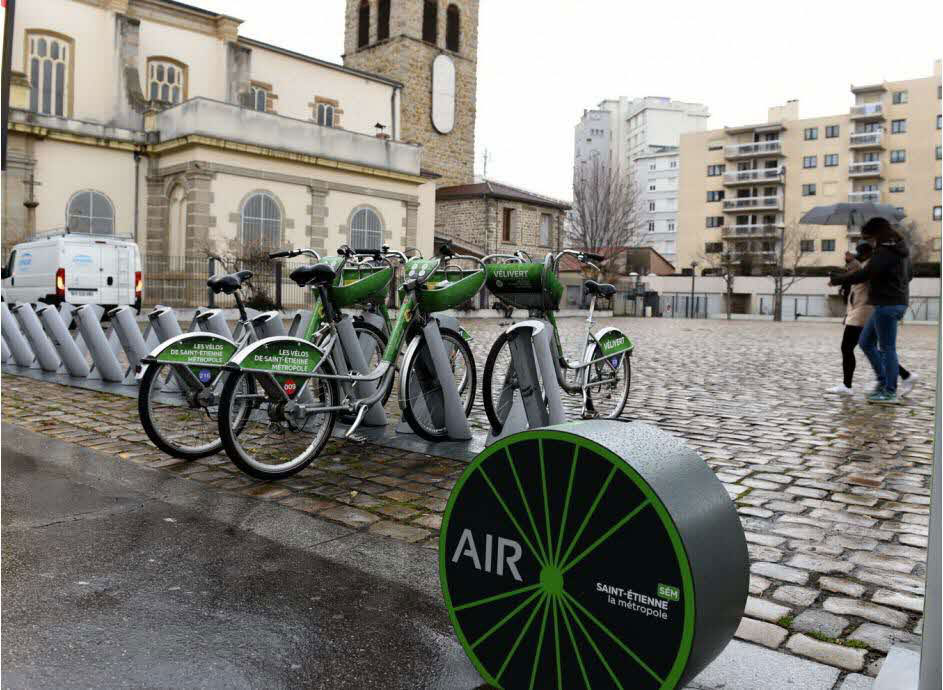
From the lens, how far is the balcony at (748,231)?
76.4 meters

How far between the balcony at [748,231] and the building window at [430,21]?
3877cm

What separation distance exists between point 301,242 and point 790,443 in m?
25.5

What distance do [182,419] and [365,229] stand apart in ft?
90.2

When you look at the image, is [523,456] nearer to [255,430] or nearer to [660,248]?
[255,430]

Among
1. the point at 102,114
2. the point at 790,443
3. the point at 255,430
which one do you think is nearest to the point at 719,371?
the point at 790,443

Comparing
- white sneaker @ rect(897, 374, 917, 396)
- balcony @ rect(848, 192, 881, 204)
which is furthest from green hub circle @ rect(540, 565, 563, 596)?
balcony @ rect(848, 192, 881, 204)

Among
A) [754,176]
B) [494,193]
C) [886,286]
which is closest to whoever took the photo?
[886,286]

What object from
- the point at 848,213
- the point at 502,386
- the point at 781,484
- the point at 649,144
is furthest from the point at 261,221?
the point at 649,144

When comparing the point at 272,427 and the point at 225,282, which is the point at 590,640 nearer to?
the point at 272,427

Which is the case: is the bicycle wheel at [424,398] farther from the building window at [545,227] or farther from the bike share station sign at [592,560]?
the building window at [545,227]

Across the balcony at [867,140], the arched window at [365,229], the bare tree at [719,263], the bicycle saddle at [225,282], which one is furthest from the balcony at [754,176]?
the bicycle saddle at [225,282]

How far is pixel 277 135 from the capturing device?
95.8ft

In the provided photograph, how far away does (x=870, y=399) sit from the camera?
28.9ft

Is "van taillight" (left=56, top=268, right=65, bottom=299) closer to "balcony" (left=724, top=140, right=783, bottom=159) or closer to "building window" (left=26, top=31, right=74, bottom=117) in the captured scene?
"building window" (left=26, top=31, right=74, bottom=117)
